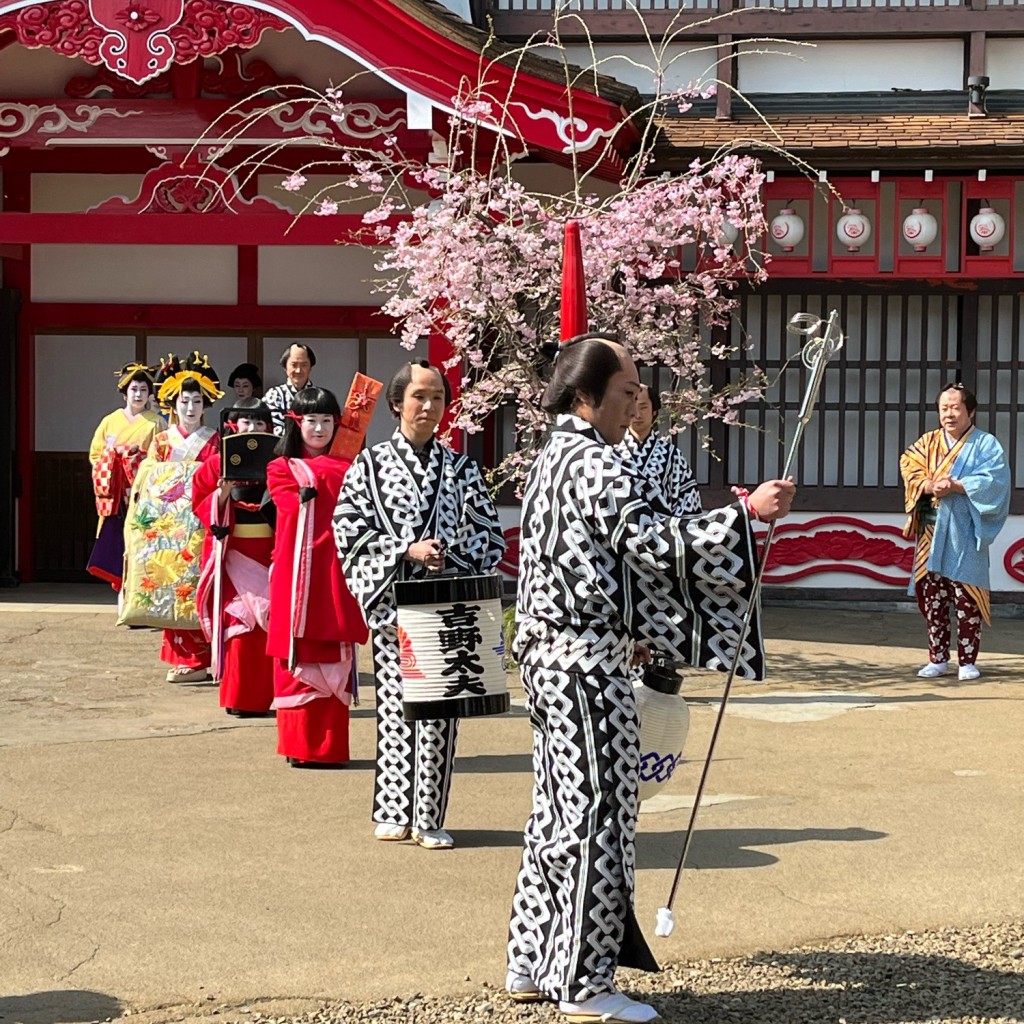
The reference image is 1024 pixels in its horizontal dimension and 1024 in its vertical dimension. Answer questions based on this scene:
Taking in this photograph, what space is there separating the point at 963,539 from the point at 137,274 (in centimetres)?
683

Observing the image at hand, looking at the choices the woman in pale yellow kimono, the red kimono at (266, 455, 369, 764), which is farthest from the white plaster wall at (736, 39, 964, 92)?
the red kimono at (266, 455, 369, 764)

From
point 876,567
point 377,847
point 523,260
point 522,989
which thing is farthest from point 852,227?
point 522,989

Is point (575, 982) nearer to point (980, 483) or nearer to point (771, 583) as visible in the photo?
point (980, 483)

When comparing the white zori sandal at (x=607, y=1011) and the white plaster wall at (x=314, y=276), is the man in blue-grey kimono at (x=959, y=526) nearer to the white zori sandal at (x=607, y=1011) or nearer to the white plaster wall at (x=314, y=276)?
the white plaster wall at (x=314, y=276)

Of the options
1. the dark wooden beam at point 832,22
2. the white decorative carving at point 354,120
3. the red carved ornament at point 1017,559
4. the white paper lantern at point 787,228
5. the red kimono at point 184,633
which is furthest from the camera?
the dark wooden beam at point 832,22

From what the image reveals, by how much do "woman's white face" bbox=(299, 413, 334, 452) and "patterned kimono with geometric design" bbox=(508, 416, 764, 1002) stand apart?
9.61 feet

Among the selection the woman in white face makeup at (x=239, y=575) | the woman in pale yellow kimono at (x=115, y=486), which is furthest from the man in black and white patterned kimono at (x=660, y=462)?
the woman in pale yellow kimono at (x=115, y=486)

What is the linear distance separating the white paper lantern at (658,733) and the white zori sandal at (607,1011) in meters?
0.78

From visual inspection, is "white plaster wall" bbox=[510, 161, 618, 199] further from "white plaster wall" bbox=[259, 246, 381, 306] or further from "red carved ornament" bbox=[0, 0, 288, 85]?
A: "red carved ornament" bbox=[0, 0, 288, 85]

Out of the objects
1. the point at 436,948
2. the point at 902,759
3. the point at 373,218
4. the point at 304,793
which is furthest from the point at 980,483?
the point at 436,948

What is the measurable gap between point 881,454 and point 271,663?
589 centimetres

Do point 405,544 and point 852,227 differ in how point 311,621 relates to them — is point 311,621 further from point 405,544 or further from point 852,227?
point 852,227

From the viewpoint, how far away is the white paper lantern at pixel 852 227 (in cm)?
1187

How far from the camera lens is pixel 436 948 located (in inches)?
184
